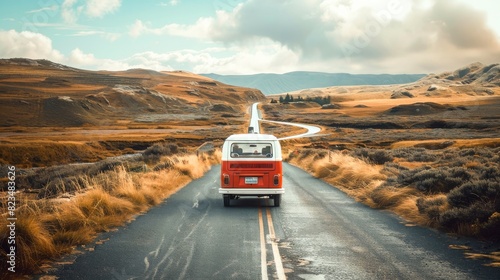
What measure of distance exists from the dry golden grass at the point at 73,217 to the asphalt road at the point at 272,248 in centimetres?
50

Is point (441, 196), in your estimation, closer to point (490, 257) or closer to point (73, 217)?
point (490, 257)

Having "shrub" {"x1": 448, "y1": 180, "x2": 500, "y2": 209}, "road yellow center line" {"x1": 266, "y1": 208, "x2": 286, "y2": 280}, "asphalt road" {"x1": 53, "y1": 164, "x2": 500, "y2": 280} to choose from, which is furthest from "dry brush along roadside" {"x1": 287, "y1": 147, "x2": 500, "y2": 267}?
"road yellow center line" {"x1": 266, "y1": 208, "x2": 286, "y2": 280}

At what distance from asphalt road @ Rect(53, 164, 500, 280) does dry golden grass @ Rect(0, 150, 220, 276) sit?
0.50 m

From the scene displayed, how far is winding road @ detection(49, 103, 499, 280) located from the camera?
23.7 ft

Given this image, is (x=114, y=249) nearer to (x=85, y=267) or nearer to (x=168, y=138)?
(x=85, y=267)


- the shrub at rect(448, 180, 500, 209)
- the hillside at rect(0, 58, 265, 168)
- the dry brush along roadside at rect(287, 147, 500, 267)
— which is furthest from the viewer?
the hillside at rect(0, 58, 265, 168)

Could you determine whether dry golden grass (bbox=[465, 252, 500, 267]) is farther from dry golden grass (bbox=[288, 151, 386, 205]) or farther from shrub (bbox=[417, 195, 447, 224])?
dry golden grass (bbox=[288, 151, 386, 205])

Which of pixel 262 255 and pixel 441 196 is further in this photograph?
pixel 441 196

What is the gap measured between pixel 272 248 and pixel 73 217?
4782mm

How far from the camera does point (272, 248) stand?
8906mm

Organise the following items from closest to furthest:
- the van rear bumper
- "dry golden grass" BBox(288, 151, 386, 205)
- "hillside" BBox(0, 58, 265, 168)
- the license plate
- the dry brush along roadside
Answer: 1. the dry brush along roadside
2. the van rear bumper
3. the license plate
4. "dry golden grass" BBox(288, 151, 386, 205)
5. "hillside" BBox(0, 58, 265, 168)

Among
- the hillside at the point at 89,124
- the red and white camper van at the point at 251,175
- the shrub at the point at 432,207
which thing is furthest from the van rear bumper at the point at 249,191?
the hillside at the point at 89,124

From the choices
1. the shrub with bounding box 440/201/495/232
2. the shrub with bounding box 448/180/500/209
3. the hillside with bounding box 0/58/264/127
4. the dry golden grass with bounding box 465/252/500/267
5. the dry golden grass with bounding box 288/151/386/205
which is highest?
the hillside with bounding box 0/58/264/127

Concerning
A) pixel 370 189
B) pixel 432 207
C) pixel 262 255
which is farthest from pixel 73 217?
pixel 370 189
